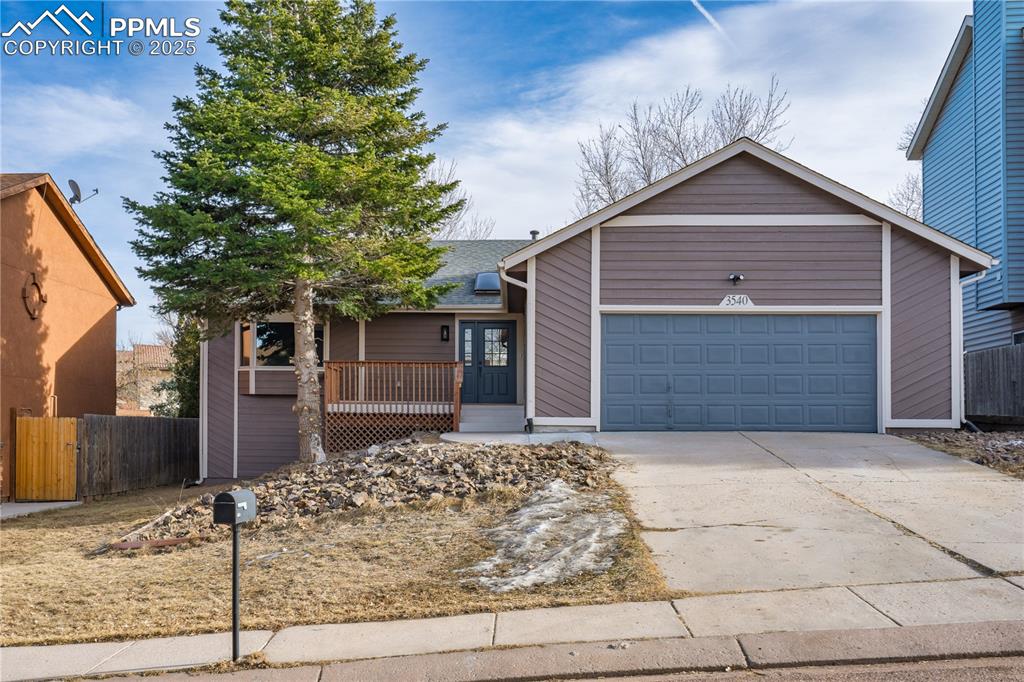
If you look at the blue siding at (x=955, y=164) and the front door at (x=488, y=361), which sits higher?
the blue siding at (x=955, y=164)

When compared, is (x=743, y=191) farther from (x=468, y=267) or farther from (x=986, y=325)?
(x=986, y=325)

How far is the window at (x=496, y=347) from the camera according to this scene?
1745 cm

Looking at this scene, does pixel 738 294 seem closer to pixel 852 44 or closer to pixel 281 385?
pixel 852 44

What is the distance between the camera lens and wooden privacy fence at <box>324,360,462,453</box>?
579 inches

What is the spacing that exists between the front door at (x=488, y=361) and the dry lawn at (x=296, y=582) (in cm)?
834

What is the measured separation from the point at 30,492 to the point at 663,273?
11.8 metres

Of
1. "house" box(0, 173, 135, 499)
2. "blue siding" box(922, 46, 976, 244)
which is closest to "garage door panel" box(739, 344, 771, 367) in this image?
"blue siding" box(922, 46, 976, 244)

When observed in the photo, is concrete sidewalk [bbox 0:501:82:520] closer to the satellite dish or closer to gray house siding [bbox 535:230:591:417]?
the satellite dish

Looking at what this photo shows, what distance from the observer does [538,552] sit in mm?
6953

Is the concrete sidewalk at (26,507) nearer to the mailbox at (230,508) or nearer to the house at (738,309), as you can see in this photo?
the house at (738,309)

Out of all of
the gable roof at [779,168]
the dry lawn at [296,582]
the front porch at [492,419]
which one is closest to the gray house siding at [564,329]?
the gable roof at [779,168]

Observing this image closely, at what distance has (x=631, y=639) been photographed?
5109 millimetres

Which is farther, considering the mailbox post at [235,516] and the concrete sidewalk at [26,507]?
the concrete sidewalk at [26,507]

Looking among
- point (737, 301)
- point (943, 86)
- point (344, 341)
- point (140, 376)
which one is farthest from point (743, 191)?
point (140, 376)
